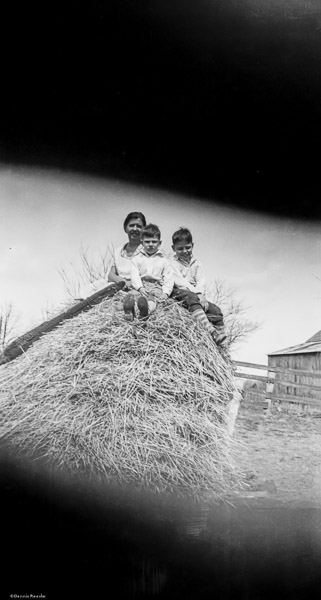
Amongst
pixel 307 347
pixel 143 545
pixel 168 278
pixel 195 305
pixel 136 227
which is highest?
pixel 136 227

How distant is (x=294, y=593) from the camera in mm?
1476

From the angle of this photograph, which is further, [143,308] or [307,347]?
[307,347]

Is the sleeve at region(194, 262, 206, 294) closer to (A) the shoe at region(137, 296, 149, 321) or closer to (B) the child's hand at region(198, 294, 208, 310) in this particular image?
(B) the child's hand at region(198, 294, 208, 310)

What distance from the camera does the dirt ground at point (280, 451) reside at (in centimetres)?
155

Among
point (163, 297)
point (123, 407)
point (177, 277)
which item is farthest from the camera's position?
point (177, 277)

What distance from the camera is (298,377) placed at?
67.9 inches

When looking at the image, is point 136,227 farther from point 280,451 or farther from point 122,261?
point 280,451

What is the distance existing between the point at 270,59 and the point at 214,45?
0.27 meters

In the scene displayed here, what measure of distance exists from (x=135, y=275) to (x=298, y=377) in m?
0.83

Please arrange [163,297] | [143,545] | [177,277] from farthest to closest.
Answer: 1. [177,277]
2. [163,297]
3. [143,545]

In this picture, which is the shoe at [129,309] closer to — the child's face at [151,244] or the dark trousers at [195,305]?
the dark trousers at [195,305]

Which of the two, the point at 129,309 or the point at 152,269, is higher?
the point at 152,269

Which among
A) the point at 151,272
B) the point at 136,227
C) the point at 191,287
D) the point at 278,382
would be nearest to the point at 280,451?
the point at 278,382

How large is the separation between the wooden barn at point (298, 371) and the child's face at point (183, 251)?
0.57 m
